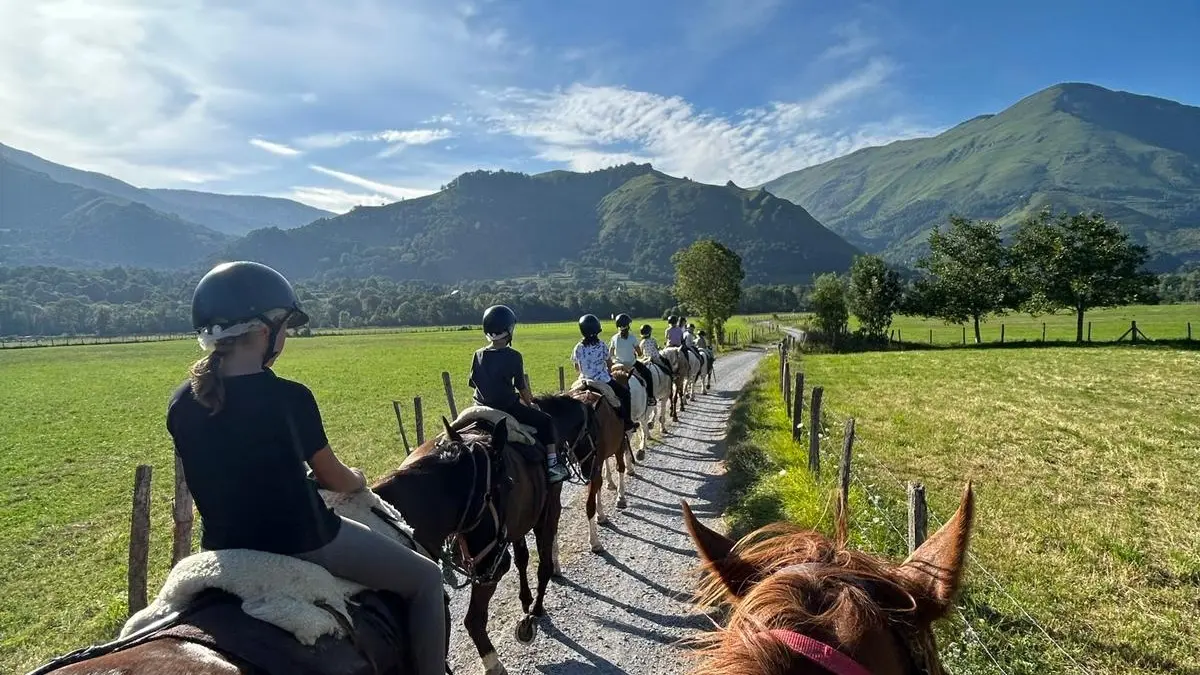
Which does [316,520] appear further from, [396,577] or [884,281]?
[884,281]

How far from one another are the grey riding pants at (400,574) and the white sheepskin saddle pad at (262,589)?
15 centimetres

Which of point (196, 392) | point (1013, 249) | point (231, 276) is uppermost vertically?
point (1013, 249)

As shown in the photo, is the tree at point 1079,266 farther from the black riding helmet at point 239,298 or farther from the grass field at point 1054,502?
the black riding helmet at point 239,298

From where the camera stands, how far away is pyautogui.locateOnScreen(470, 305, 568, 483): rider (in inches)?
257

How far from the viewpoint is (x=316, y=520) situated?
285 centimetres

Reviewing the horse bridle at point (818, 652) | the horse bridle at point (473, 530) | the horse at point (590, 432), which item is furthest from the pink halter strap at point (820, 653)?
the horse at point (590, 432)

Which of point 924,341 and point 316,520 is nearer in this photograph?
point 316,520

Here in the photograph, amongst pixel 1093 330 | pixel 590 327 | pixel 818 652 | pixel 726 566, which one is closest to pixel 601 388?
pixel 590 327

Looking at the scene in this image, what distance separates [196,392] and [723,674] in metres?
2.45

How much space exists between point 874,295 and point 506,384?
49947mm

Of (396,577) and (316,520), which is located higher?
(316,520)

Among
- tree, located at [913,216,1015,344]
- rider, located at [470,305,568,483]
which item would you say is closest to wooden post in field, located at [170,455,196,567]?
rider, located at [470,305,568,483]

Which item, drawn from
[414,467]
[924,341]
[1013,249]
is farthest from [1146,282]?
[414,467]

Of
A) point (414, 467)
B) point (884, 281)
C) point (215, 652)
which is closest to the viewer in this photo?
point (215, 652)
